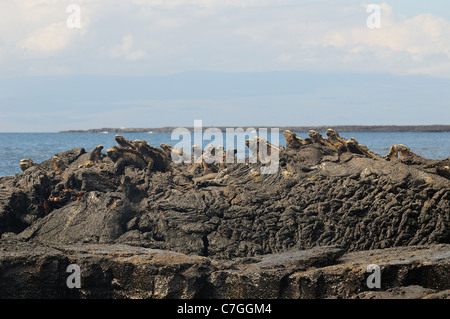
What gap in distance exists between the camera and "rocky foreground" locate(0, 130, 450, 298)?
303 inches

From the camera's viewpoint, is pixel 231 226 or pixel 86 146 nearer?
pixel 231 226

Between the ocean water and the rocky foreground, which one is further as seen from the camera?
the ocean water

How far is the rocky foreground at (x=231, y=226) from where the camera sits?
7707mm

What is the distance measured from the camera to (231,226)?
988 centimetres

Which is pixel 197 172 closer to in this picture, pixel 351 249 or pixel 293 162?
pixel 293 162

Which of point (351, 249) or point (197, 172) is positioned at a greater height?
point (197, 172)

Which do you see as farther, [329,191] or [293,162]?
[293,162]

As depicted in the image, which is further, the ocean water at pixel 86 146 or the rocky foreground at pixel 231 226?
the ocean water at pixel 86 146

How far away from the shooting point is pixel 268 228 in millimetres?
9734
